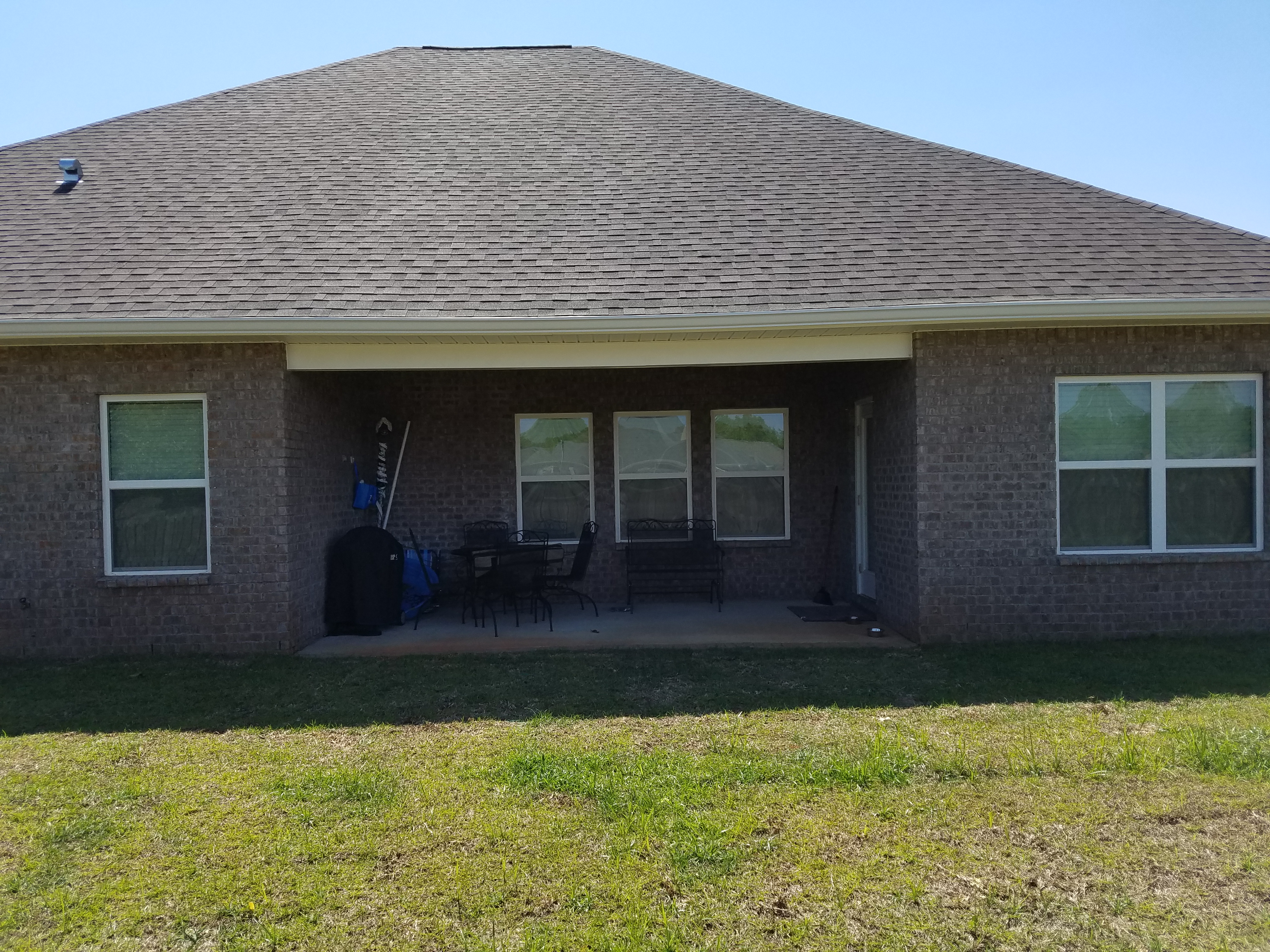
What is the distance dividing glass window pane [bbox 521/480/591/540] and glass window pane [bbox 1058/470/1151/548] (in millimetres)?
5256

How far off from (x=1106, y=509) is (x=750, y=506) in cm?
400

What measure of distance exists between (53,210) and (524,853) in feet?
29.0

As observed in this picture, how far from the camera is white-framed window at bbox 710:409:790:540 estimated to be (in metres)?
11.0

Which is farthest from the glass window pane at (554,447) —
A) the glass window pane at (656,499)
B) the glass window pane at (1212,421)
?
the glass window pane at (1212,421)

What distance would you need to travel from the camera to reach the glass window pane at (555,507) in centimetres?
1100

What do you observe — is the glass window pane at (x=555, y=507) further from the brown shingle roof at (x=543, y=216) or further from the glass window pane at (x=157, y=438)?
the glass window pane at (x=157, y=438)

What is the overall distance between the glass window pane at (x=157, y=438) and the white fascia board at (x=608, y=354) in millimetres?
1157

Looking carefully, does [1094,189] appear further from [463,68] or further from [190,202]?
[190,202]

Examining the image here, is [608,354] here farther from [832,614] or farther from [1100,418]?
[1100,418]

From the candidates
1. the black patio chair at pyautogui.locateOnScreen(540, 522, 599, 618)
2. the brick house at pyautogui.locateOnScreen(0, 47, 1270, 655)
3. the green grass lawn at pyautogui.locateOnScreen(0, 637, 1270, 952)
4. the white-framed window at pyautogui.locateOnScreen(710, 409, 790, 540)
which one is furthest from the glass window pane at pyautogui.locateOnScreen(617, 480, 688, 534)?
the green grass lawn at pyautogui.locateOnScreen(0, 637, 1270, 952)

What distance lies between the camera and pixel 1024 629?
8.02 metres

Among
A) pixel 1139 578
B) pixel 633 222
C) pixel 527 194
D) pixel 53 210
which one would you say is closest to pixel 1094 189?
pixel 1139 578

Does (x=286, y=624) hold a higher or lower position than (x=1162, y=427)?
lower

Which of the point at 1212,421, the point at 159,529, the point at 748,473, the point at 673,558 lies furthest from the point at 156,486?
the point at 1212,421
